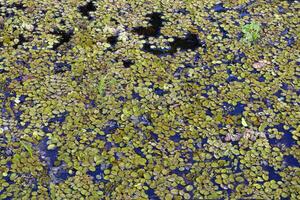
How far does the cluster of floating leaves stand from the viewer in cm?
415

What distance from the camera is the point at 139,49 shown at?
18.5 ft

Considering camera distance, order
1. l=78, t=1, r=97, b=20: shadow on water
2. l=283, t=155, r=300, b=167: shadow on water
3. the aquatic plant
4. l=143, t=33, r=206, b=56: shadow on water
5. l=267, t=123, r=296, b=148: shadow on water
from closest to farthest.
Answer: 1. l=283, t=155, r=300, b=167: shadow on water
2. l=267, t=123, r=296, b=148: shadow on water
3. l=143, t=33, r=206, b=56: shadow on water
4. the aquatic plant
5. l=78, t=1, r=97, b=20: shadow on water

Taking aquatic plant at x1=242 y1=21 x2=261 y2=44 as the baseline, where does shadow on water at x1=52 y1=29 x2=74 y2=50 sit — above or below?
below

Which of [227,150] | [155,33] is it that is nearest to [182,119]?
[227,150]

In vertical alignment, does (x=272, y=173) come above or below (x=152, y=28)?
below

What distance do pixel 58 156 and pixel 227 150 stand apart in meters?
1.59

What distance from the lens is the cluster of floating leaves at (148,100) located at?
163 inches

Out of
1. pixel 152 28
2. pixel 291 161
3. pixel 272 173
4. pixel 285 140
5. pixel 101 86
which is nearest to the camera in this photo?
pixel 272 173

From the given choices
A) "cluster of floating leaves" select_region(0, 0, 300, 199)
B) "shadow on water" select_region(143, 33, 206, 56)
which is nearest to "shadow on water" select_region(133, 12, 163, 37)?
"cluster of floating leaves" select_region(0, 0, 300, 199)

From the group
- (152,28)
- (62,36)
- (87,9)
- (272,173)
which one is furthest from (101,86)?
(272,173)

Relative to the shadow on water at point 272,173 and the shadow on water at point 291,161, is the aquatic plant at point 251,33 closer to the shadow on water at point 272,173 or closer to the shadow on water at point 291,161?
the shadow on water at point 291,161

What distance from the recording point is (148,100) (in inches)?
194

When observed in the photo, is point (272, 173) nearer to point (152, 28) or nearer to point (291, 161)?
point (291, 161)

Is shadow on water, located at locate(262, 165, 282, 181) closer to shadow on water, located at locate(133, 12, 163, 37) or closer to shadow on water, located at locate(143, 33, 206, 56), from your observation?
shadow on water, located at locate(143, 33, 206, 56)
